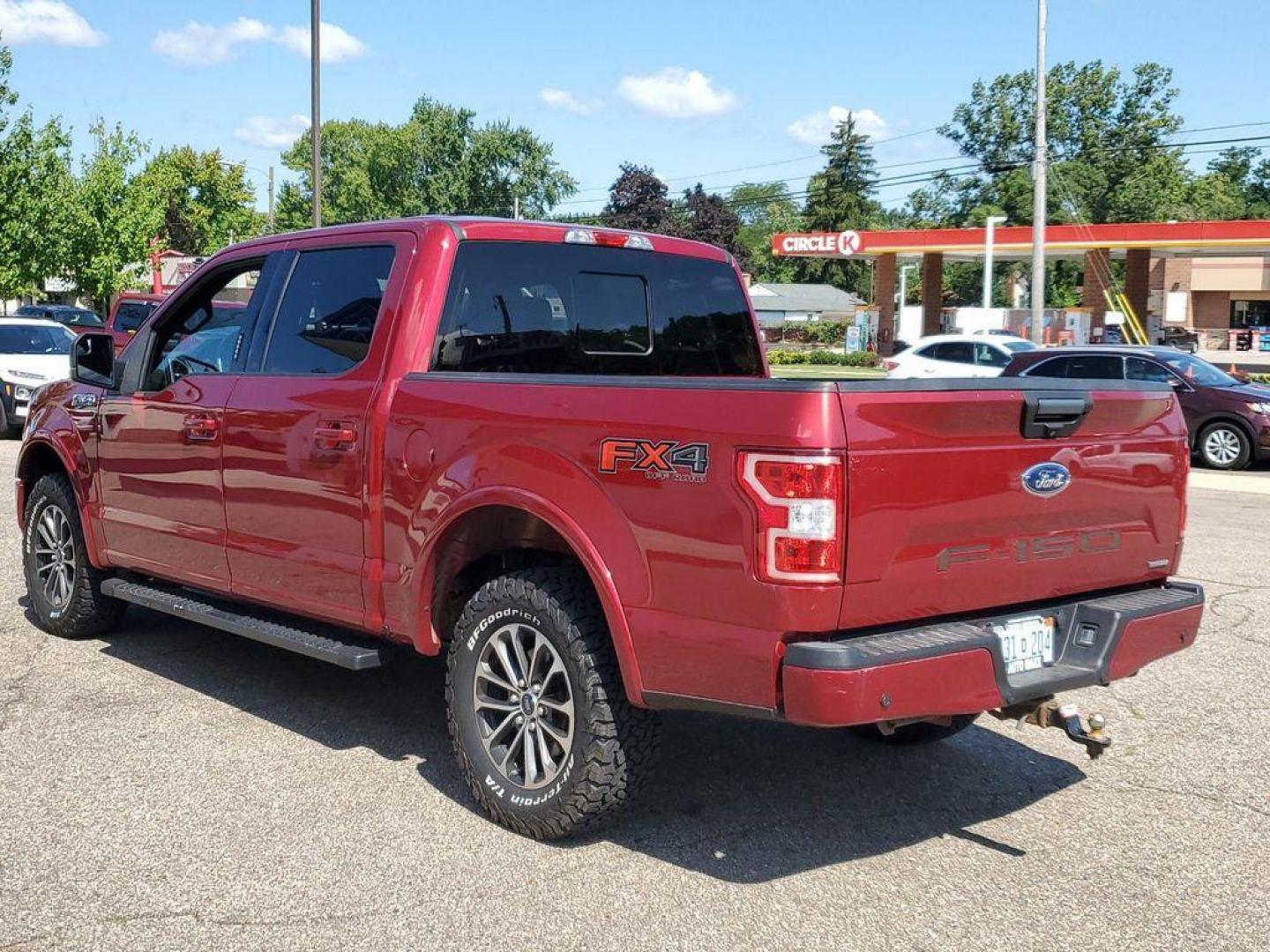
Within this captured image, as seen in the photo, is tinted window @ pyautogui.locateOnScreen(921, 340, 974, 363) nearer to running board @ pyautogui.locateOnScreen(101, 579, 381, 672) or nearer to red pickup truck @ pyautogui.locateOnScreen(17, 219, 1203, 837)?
red pickup truck @ pyautogui.locateOnScreen(17, 219, 1203, 837)

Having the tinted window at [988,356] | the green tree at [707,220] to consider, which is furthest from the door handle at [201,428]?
the green tree at [707,220]

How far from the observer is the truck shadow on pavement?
416 centimetres

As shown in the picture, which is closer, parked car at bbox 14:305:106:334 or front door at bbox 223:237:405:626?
front door at bbox 223:237:405:626

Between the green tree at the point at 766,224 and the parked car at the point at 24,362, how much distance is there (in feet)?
303

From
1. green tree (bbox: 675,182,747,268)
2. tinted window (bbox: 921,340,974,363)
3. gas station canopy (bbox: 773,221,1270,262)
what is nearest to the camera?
tinted window (bbox: 921,340,974,363)

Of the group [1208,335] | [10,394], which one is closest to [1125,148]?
[1208,335]

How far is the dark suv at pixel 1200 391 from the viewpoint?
53.3 feet

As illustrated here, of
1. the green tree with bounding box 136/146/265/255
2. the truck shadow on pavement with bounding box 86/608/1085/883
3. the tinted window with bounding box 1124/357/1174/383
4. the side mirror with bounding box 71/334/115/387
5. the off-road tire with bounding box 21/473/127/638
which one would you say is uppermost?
the green tree with bounding box 136/146/265/255

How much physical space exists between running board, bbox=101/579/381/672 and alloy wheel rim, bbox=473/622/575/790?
1.80ft

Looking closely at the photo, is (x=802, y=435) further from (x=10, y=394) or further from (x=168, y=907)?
(x=10, y=394)

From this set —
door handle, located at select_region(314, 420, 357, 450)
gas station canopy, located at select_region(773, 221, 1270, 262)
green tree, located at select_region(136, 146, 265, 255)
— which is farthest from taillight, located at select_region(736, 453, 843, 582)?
green tree, located at select_region(136, 146, 265, 255)

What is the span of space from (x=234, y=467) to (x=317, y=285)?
825 mm

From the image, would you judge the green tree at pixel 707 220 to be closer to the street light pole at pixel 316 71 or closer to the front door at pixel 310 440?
the street light pole at pixel 316 71

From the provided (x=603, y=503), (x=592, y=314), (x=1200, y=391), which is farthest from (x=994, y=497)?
(x=1200, y=391)
